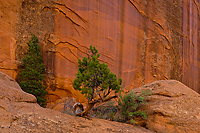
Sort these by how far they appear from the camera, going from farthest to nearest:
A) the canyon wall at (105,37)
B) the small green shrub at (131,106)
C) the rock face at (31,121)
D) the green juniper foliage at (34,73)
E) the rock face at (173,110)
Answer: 1. the canyon wall at (105,37)
2. the green juniper foliage at (34,73)
3. the small green shrub at (131,106)
4. the rock face at (173,110)
5. the rock face at (31,121)

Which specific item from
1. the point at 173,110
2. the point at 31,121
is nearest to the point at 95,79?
the point at 31,121

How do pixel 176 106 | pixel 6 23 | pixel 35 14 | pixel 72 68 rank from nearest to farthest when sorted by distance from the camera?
pixel 176 106
pixel 6 23
pixel 35 14
pixel 72 68

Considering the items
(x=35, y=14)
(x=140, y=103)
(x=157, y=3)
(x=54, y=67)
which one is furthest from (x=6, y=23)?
(x=157, y=3)

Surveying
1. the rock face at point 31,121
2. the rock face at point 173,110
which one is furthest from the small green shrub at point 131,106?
the rock face at point 31,121

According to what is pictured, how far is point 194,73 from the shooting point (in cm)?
1695

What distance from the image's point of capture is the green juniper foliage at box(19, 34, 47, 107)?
8.16 metres

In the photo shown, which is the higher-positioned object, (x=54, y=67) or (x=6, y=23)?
(x=6, y=23)

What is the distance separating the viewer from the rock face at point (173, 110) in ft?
15.9

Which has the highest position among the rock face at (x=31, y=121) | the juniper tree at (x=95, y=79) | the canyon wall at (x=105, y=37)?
the canyon wall at (x=105, y=37)

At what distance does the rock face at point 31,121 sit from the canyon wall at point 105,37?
454cm

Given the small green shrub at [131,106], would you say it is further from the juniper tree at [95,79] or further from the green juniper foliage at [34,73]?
the green juniper foliage at [34,73]

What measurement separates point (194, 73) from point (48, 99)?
15.0 m

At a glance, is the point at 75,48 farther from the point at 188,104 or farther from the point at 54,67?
the point at 188,104

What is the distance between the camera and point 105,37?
35.8ft
